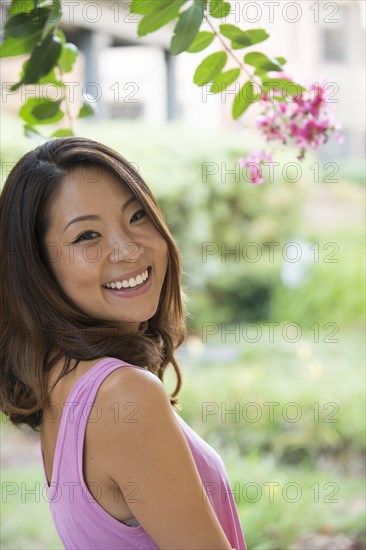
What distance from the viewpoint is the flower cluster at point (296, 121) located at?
58.2 inches

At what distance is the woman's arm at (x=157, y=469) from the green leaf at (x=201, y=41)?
598 millimetres

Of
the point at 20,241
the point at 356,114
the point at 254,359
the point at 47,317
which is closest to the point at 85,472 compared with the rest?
the point at 47,317

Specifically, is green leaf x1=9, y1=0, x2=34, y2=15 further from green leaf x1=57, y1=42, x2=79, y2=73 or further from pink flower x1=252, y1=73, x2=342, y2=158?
pink flower x1=252, y1=73, x2=342, y2=158

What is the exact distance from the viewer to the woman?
42.4 inches

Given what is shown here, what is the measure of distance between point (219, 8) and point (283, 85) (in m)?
0.20

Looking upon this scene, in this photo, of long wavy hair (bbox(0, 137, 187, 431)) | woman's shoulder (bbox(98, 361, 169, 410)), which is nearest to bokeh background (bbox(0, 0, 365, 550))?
long wavy hair (bbox(0, 137, 187, 431))

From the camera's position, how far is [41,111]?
1521 mm

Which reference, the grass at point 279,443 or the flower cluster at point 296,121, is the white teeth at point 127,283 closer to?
the flower cluster at point 296,121

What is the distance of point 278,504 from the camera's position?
3453 mm

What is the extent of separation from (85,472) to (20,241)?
331mm

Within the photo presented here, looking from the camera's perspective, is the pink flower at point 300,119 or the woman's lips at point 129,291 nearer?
the woman's lips at point 129,291

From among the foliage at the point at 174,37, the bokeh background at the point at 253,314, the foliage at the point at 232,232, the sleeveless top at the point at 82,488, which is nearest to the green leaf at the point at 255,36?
the foliage at the point at 174,37

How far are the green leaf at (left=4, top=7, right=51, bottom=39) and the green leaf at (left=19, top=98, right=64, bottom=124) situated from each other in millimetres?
223

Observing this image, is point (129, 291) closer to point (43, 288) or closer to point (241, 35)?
point (43, 288)
